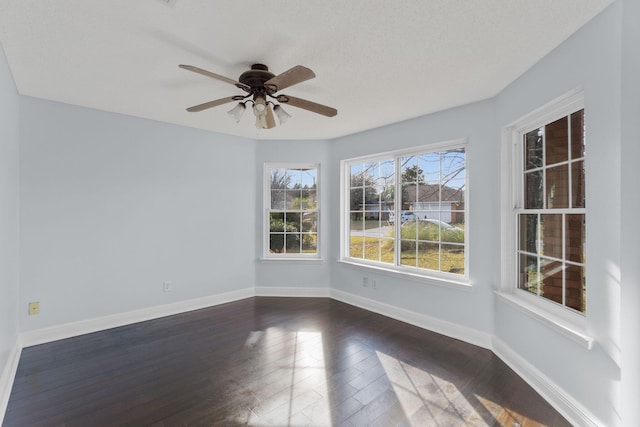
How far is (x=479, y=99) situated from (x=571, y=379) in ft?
7.98

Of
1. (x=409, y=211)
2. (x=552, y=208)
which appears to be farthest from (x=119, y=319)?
(x=552, y=208)

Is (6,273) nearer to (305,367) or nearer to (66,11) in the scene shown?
(66,11)

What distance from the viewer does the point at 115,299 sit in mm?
3430

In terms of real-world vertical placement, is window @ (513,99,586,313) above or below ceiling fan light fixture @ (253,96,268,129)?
below

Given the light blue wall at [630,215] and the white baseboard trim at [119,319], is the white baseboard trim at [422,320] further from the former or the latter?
the white baseboard trim at [119,319]

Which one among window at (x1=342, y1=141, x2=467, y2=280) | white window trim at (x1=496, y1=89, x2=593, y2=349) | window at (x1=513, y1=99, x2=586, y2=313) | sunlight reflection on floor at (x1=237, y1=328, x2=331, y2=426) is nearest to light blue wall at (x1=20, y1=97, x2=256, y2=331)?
sunlight reflection on floor at (x1=237, y1=328, x2=331, y2=426)

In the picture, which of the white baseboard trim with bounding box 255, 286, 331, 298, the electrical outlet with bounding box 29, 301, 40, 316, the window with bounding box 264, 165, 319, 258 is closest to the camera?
the electrical outlet with bounding box 29, 301, 40, 316

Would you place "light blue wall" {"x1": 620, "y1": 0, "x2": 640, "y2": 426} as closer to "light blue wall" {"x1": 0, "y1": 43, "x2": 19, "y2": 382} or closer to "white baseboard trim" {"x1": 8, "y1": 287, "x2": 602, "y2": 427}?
"white baseboard trim" {"x1": 8, "y1": 287, "x2": 602, "y2": 427}

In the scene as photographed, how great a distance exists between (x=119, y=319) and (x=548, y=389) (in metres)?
4.11

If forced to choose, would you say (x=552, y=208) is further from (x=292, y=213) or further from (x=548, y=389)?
(x=292, y=213)

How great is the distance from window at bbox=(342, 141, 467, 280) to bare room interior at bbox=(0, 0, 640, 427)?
27 millimetres

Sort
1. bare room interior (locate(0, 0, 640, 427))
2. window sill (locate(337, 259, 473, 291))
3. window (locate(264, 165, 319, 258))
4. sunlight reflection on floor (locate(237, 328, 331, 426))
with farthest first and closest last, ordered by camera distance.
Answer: window (locate(264, 165, 319, 258)) → window sill (locate(337, 259, 473, 291)) → sunlight reflection on floor (locate(237, 328, 331, 426)) → bare room interior (locate(0, 0, 640, 427))

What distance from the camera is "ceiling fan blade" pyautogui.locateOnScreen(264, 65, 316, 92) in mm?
1832

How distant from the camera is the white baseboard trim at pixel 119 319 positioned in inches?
117
